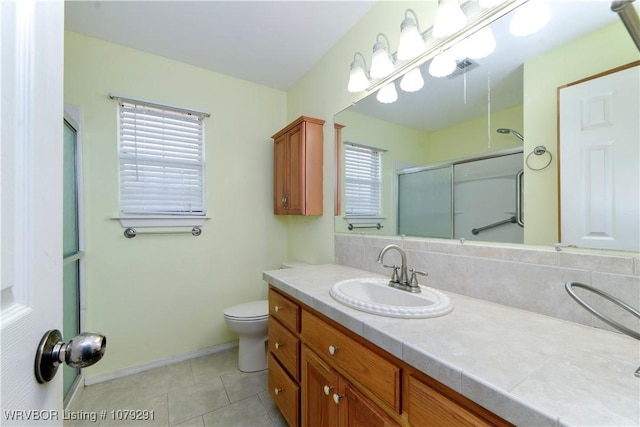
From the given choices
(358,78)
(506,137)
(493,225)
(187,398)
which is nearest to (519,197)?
(493,225)

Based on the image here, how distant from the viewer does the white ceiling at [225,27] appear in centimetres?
162

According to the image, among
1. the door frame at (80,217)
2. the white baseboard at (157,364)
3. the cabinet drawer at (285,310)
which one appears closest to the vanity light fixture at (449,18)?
the cabinet drawer at (285,310)

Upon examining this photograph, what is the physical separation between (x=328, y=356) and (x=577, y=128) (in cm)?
121

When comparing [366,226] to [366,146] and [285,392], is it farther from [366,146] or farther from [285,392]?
[285,392]

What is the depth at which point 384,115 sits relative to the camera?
1.62 m

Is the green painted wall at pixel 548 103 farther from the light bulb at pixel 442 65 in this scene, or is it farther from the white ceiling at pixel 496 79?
the light bulb at pixel 442 65

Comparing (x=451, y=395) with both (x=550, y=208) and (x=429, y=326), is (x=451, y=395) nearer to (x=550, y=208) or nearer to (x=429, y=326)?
(x=429, y=326)

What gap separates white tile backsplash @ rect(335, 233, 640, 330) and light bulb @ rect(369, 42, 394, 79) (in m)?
0.98

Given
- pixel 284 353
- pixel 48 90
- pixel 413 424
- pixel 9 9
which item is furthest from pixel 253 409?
pixel 9 9

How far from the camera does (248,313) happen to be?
1976mm

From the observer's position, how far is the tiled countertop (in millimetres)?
489

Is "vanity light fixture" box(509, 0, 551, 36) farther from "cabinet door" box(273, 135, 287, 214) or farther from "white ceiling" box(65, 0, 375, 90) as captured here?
"cabinet door" box(273, 135, 287, 214)

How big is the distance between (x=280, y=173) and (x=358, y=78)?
1.07 m

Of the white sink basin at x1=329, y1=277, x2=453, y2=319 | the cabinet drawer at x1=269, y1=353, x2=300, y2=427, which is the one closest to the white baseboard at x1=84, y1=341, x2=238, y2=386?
the cabinet drawer at x1=269, y1=353, x2=300, y2=427
